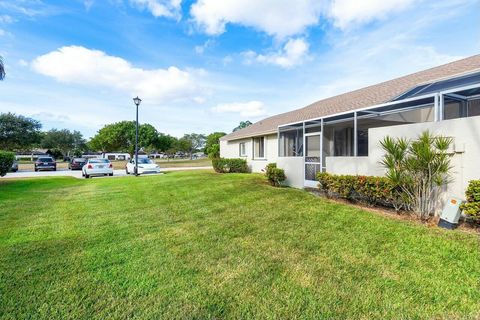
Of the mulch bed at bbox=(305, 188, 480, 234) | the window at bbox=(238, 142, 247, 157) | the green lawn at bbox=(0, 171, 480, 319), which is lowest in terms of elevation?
the green lawn at bbox=(0, 171, 480, 319)

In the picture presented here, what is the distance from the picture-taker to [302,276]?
10.5ft

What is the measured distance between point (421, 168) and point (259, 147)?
13.1 meters

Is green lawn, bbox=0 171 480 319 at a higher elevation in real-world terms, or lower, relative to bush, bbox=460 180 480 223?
lower

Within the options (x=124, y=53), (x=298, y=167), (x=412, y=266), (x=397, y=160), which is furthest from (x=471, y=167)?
(x=124, y=53)

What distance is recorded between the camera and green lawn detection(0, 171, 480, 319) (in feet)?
8.48

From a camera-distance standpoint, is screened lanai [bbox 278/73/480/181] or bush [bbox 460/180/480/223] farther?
screened lanai [bbox 278/73/480/181]

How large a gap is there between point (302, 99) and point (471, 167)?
68.5 feet

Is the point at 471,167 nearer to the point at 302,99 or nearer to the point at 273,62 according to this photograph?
the point at 273,62

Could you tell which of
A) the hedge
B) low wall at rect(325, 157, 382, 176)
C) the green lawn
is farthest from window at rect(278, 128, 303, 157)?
the green lawn

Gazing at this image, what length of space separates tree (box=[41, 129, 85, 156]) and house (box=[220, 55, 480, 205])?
62048mm

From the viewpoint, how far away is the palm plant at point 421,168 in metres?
5.17

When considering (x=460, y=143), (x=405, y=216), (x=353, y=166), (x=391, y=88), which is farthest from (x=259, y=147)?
(x=460, y=143)

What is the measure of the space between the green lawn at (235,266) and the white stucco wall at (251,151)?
28.9 feet

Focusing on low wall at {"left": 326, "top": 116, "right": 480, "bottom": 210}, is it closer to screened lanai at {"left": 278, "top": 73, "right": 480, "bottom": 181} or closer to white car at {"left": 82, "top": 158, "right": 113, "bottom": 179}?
screened lanai at {"left": 278, "top": 73, "right": 480, "bottom": 181}
